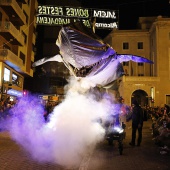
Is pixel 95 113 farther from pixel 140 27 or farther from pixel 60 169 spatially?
pixel 140 27

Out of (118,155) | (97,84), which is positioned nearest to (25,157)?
(118,155)

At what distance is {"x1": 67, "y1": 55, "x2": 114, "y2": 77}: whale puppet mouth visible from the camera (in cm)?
852

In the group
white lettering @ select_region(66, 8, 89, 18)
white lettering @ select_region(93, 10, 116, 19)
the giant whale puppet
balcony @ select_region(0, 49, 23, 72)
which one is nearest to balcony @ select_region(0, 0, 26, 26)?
balcony @ select_region(0, 49, 23, 72)

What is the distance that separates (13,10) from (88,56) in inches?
825

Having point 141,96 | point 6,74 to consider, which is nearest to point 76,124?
point 6,74

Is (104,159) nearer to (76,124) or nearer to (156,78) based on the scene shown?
(76,124)

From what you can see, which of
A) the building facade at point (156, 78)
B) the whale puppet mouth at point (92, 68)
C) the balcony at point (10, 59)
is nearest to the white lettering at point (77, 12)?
the balcony at point (10, 59)

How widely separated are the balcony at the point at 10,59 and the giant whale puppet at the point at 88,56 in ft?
52.0

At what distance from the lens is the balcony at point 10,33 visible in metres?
24.8

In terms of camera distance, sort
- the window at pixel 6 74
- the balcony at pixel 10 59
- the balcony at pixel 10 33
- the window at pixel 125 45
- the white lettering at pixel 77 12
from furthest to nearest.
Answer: the window at pixel 125 45
the white lettering at pixel 77 12
the window at pixel 6 74
the balcony at pixel 10 33
the balcony at pixel 10 59

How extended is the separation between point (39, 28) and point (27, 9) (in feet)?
44.8

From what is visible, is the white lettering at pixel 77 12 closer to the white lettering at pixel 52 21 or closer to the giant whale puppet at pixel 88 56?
the white lettering at pixel 52 21

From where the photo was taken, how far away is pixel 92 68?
338 inches

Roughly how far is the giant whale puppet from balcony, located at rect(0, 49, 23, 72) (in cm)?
1586
